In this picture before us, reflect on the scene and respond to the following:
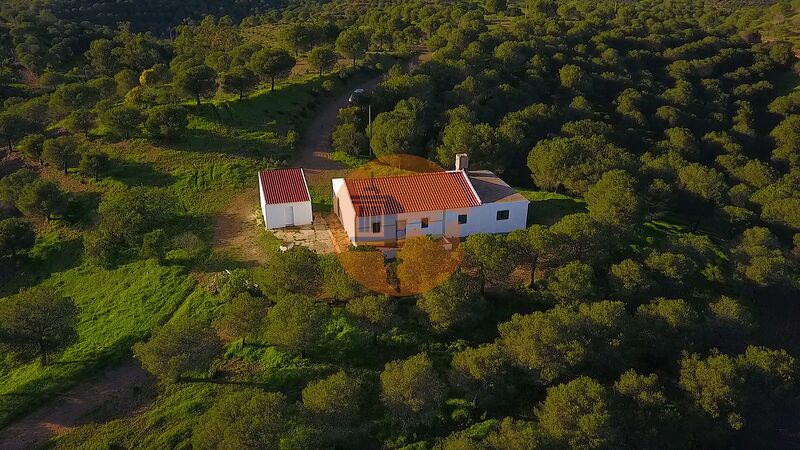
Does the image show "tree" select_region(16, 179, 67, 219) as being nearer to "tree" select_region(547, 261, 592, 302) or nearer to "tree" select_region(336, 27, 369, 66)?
"tree" select_region(547, 261, 592, 302)

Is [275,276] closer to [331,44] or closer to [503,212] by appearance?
[503,212]

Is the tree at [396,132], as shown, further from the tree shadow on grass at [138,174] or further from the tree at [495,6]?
the tree at [495,6]

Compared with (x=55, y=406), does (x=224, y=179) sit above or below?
above

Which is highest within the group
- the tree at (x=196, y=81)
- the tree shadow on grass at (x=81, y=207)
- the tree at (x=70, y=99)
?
the tree at (x=196, y=81)

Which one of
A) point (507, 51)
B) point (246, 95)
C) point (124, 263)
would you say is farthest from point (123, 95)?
point (507, 51)

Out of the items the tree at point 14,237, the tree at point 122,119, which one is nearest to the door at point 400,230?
the tree at point 14,237

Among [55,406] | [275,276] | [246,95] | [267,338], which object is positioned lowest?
[55,406]
